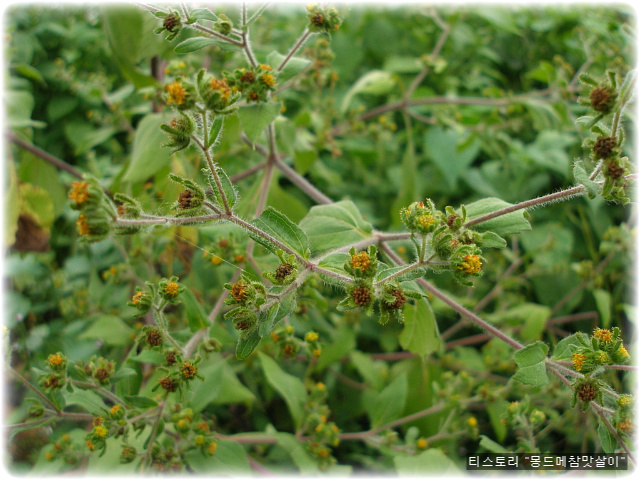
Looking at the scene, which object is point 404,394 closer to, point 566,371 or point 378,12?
point 566,371

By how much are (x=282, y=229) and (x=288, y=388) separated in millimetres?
835

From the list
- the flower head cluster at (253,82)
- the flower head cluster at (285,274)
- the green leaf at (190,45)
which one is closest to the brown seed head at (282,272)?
the flower head cluster at (285,274)

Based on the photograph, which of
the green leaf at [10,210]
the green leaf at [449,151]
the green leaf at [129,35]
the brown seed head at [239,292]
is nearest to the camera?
the brown seed head at [239,292]

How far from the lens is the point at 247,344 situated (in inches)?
44.3

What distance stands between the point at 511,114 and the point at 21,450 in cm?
292

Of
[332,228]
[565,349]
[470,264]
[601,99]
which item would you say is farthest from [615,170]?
[332,228]

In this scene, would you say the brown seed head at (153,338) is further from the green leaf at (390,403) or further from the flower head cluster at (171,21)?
the green leaf at (390,403)

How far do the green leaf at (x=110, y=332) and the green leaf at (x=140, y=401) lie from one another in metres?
0.47

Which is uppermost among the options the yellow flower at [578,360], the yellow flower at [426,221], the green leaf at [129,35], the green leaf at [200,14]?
the green leaf at [129,35]

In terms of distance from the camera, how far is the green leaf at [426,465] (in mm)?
1544

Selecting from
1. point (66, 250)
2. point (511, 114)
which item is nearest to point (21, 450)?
point (66, 250)

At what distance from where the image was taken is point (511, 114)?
2.44 metres

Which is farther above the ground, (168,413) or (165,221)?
(165,221)

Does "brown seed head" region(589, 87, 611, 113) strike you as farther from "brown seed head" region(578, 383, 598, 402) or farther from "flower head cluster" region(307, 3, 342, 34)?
"flower head cluster" region(307, 3, 342, 34)
